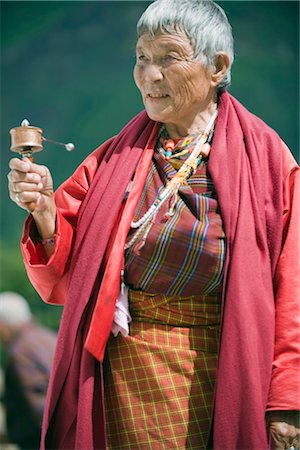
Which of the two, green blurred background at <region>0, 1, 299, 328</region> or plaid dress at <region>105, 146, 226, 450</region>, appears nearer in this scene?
plaid dress at <region>105, 146, 226, 450</region>

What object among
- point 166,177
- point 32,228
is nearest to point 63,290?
point 32,228

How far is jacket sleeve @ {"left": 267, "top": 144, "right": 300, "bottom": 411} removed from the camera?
2.17 meters

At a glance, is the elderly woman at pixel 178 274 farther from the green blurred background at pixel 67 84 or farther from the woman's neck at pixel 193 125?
the green blurred background at pixel 67 84

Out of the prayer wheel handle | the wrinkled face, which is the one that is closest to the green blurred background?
the wrinkled face

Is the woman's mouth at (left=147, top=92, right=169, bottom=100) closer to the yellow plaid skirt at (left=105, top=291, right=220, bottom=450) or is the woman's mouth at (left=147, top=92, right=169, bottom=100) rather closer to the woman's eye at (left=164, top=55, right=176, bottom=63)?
the woman's eye at (left=164, top=55, right=176, bottom=63)

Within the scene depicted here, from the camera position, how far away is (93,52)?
6.05 m

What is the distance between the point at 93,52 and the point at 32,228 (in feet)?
12.8

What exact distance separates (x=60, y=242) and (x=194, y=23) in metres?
0.78

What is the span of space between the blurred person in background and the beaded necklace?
326 centimetres

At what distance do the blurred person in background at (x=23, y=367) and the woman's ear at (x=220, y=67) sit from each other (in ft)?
11.1

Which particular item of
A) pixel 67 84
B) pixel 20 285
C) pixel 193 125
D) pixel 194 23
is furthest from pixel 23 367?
pixel 194 23

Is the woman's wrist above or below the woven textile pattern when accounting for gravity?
above

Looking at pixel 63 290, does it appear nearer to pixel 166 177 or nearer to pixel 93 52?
pixel 166 177

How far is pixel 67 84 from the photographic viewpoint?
6.07 metres
